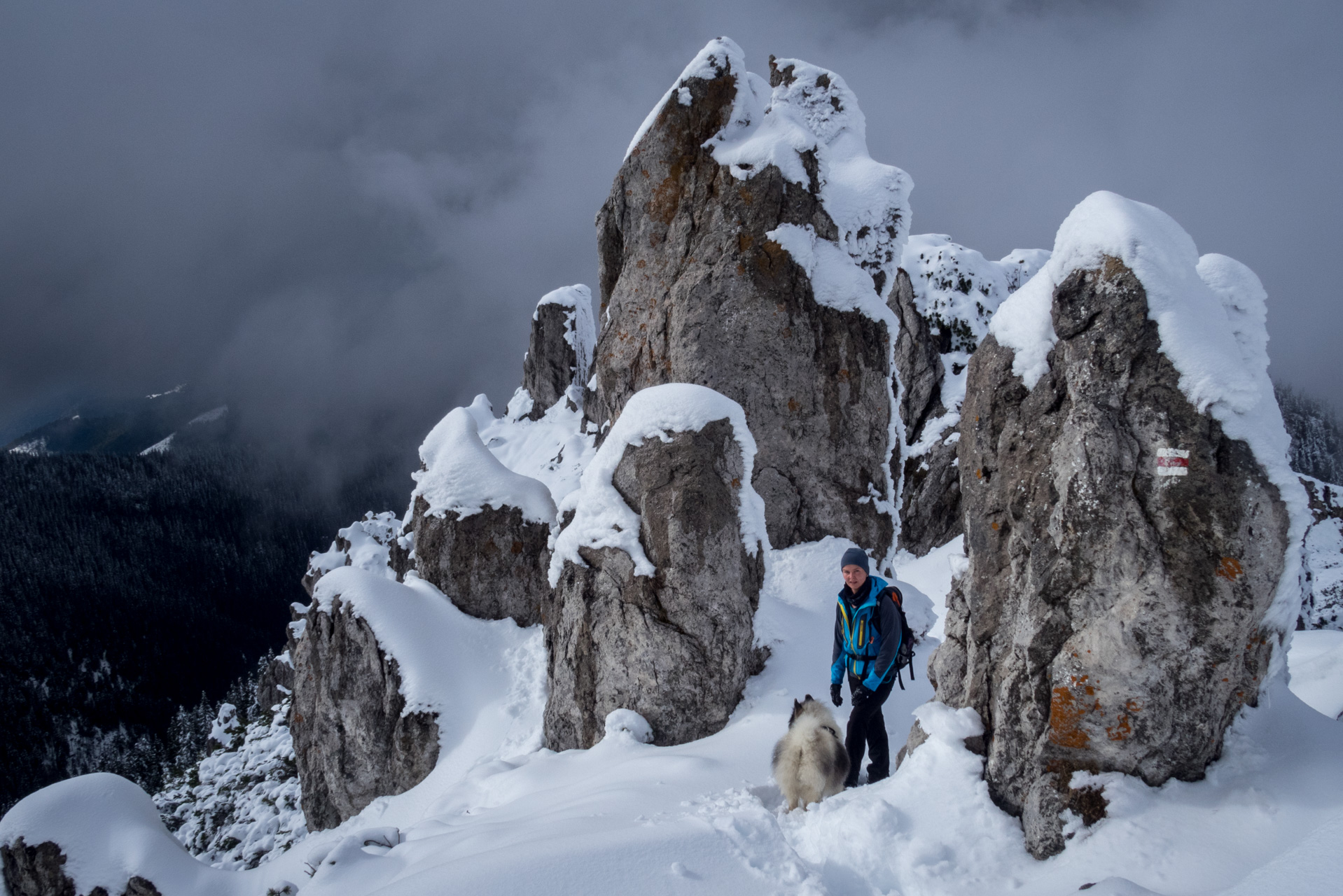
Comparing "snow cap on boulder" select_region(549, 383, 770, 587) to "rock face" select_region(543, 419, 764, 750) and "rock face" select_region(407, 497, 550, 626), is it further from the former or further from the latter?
"rock face" select_region(407, 497, 550, 626)

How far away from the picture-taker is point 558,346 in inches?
1598

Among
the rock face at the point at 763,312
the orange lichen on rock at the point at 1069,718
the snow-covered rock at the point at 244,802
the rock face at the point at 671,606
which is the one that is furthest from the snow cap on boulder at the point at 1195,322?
the snow-covered rock at the point at 244,802

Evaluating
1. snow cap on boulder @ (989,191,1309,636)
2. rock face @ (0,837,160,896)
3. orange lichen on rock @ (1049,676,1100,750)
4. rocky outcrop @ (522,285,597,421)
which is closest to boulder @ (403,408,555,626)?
rock face @ (0,837,160,896)

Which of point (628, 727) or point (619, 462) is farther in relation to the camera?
point (619, 462)

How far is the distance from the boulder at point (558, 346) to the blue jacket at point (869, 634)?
35.2m

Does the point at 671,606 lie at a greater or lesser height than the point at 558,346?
lesser

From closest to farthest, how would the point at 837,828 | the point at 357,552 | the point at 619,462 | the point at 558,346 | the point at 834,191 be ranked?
the point at 837,828, the point at 619,462, the point at 834,191, the point at 357,552, the point at 558,346

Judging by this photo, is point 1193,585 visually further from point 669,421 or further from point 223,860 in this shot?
point 223,860

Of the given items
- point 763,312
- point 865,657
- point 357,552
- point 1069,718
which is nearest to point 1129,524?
point 1069,718

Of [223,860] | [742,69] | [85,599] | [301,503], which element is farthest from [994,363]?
[301,503]

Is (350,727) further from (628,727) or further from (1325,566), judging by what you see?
(1325,566)

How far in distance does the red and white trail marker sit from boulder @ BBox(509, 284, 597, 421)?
3687 centimetres

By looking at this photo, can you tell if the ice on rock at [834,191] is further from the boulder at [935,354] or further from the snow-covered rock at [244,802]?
the snow-covered rock at [244,802]

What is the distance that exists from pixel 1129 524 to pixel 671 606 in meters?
5.35
